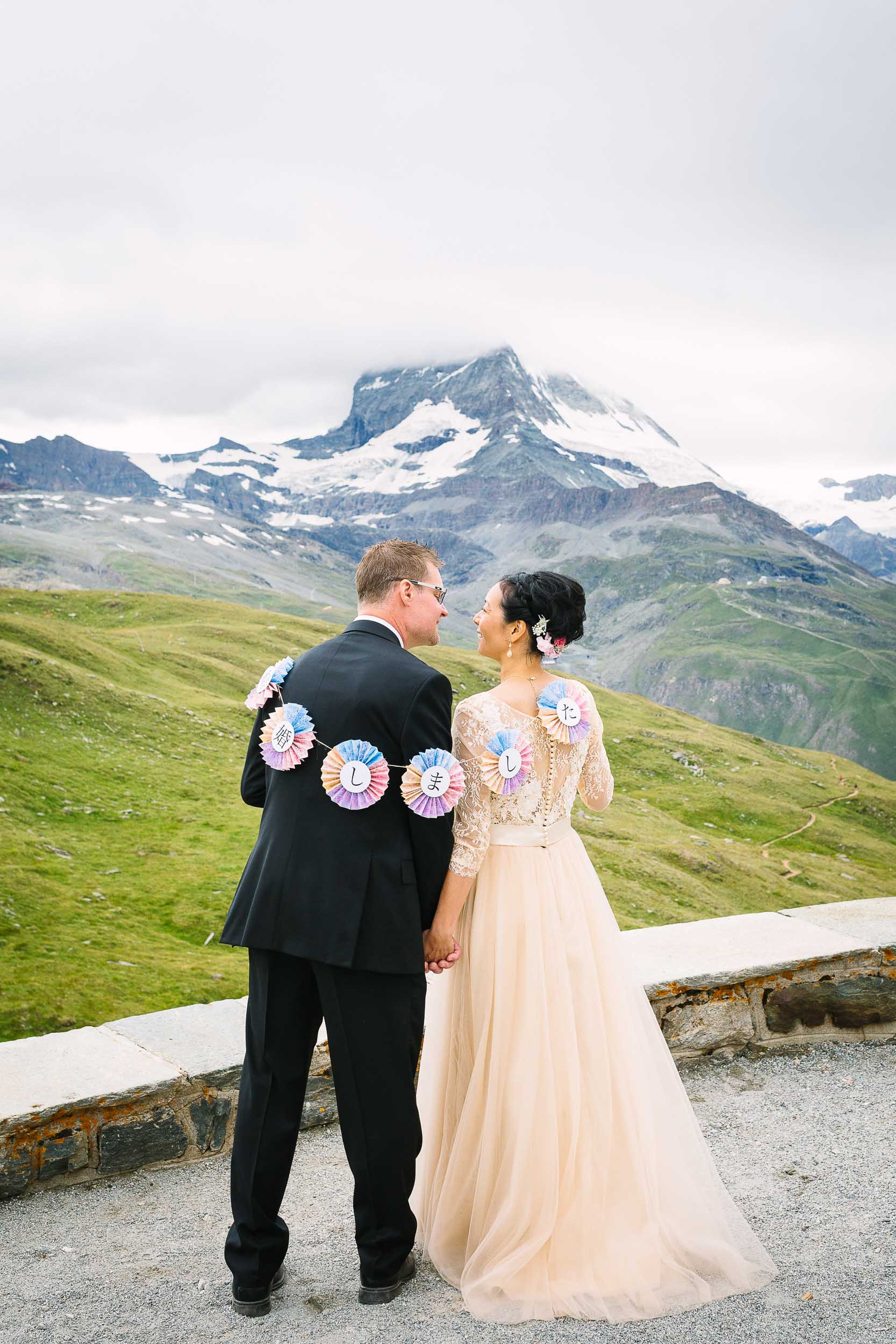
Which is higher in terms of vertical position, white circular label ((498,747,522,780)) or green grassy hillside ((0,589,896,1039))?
white circular label ((498,747,522,780))

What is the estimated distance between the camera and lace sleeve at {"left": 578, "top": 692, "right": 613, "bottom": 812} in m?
5.01

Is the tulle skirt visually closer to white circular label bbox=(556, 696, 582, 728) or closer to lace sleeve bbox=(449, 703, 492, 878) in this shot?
lace sleeve bbox=(449, 703, 492, 878)

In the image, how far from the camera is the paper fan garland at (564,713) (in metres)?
4.71

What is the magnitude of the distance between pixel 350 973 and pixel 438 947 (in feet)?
1.51

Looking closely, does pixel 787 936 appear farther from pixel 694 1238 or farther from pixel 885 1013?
pixel 694 1238

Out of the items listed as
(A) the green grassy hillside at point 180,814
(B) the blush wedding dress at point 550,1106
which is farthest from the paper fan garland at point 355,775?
(A) the green grassy hillside at point 180,814

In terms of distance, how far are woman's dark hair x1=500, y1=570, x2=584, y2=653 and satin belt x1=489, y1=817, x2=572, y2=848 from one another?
883 millimetres

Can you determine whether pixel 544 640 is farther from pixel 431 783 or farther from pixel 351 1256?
pixel 351 1256

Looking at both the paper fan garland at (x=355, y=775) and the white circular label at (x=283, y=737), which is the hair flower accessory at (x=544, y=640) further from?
the white circular label at (x=283, y=737)

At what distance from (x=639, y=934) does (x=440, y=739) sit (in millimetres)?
3805

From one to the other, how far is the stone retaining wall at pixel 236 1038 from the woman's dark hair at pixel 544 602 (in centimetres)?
215

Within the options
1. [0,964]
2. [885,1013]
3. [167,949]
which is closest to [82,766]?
[167,949]

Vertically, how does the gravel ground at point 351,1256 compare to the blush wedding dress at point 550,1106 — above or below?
below

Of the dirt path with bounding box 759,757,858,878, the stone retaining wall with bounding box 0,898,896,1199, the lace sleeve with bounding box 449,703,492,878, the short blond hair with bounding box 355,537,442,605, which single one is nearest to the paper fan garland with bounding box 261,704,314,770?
the short blond hair with bounding box 355,537,442,605
